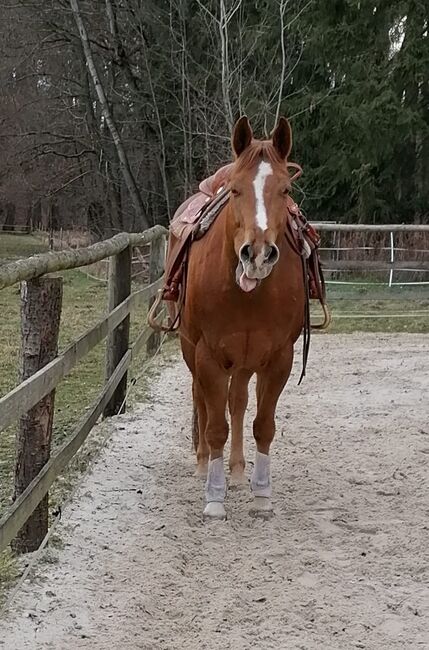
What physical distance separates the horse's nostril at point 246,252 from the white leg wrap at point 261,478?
125cm

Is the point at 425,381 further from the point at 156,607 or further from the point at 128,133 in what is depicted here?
the point at 128,133

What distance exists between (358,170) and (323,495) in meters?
12.2

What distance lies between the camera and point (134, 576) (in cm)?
313

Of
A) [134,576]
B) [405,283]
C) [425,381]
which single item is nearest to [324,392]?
[425,381]

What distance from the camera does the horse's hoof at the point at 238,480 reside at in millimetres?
4234

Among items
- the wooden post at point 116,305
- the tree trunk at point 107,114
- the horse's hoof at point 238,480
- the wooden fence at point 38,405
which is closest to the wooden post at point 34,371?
the wooden fence at point 38,405

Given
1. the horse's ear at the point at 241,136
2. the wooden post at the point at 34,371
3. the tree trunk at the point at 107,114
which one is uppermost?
the tree trunk at the point at 107,114

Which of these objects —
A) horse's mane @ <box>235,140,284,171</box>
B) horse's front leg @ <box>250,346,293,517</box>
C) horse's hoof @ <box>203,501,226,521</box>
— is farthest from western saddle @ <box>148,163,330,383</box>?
horse's hoof @ <box>203,501,226,521</box>

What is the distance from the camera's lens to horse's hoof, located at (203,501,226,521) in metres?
3.76

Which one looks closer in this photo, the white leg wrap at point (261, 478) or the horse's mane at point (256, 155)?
the horse's mane at point (256, 155)

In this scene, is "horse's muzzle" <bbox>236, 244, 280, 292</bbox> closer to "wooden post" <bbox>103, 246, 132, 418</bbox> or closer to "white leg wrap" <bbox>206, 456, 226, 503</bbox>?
"white leg wrap" <bbox>206, 456, 226, 503</bbox>

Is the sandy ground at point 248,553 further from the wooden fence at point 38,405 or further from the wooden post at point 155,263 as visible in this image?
the wooden post at point 155,263

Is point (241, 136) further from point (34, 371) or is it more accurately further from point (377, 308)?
point (377, 308)

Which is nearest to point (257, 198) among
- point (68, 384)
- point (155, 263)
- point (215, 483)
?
point (215, 483)
